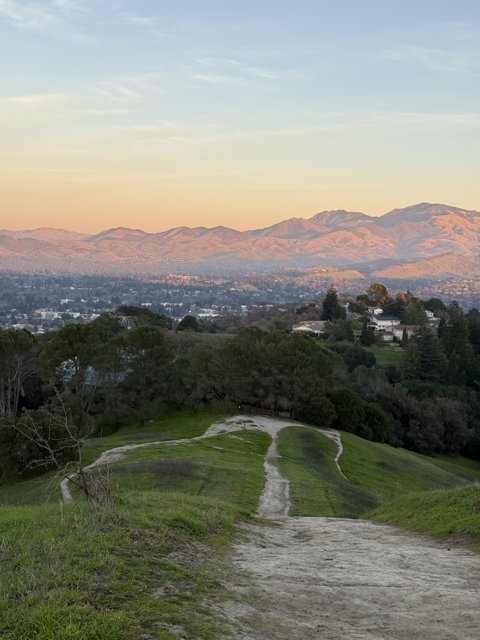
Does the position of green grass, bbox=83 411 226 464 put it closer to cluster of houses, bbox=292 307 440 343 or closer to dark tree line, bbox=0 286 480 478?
dark tree line, bbox=0 286 480 478

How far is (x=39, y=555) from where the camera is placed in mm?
10055

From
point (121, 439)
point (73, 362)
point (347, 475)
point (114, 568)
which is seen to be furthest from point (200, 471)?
point (73, 362)

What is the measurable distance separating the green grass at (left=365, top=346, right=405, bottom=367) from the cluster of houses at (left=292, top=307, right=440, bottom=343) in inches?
146

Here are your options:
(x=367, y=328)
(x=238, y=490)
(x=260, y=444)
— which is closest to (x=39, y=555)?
(x=238, y=490)

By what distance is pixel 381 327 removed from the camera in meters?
133

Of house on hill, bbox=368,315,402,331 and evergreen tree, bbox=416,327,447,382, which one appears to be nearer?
evergreen tree, bbox=416,327,447,382

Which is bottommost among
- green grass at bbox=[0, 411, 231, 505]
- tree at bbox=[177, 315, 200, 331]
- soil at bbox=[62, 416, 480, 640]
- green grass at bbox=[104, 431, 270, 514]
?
green grass at bbox=[0, 411, 231, 505]

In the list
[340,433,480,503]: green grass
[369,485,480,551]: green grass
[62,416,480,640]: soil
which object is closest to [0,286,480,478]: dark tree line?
[340,433,480,503]: green grass

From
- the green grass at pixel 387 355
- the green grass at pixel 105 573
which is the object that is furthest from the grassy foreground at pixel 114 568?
the green grass at pixel 387 355

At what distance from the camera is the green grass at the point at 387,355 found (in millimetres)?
100812

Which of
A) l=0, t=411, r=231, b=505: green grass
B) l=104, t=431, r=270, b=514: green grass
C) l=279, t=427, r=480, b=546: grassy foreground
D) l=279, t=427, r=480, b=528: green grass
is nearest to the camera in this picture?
l=279, t=427, r=480, b=546: grassy foreground

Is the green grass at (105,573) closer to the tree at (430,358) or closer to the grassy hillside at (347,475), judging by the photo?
the grassy hillside at (347,475)

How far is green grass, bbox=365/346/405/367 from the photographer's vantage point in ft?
331

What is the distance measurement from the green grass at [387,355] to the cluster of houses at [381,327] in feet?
12.1
